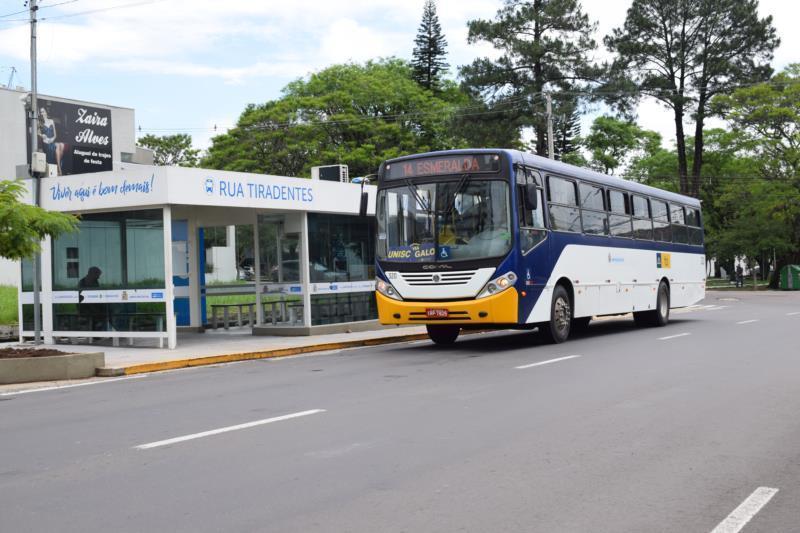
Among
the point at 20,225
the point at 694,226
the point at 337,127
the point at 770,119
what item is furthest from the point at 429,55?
the point at 20,225

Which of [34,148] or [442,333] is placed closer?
[34,148]

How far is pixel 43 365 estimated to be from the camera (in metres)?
13.7

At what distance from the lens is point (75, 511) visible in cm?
562

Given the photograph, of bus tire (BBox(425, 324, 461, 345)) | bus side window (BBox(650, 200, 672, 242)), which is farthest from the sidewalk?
bus side window (BBox(650, 200, 672, 242))

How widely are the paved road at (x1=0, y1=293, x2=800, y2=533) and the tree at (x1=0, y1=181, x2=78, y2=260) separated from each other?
2831mm

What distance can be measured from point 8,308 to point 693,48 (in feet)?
145

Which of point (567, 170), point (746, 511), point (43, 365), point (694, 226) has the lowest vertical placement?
point (746, 511)

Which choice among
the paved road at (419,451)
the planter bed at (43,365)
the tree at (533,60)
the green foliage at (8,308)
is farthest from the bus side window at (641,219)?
the tree at (533,60)

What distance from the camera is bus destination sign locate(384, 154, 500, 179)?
15.9 m

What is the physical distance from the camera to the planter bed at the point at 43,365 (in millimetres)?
13531

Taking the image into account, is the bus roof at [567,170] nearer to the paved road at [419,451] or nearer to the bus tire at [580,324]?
the bus tire at [580,324]

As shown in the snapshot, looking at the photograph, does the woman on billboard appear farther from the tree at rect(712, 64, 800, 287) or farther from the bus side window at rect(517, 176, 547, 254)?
the tree at rect(712, 64, 800, 287)

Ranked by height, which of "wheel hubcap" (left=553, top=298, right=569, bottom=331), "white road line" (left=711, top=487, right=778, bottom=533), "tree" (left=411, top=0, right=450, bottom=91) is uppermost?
"tree" (left=411, top=0, right=450, bottom=91)

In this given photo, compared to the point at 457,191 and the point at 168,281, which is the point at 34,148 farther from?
the point at 457,191
